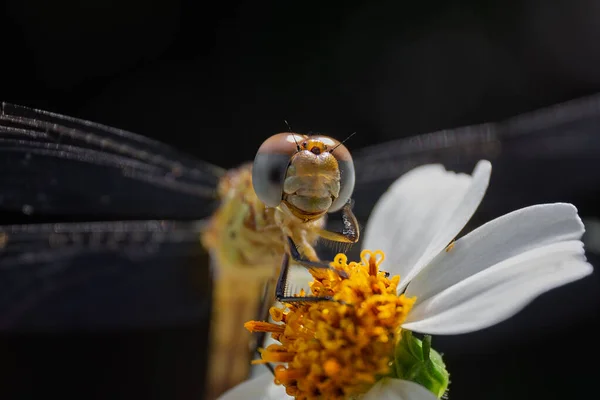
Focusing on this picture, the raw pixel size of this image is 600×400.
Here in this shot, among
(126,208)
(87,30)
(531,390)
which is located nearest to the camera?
(126,208)

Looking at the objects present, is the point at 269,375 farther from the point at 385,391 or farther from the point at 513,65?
the point at 513,65

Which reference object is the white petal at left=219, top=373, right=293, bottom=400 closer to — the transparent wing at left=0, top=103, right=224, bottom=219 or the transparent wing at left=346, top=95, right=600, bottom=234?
the transparent wing at left=0, top=103, right=224, bottom=219

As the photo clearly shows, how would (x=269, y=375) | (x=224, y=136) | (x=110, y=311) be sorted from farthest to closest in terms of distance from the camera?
(x=224, y=136) < (x=110, y=311) < (x=269, y=375)

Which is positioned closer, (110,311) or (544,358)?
(110,311)

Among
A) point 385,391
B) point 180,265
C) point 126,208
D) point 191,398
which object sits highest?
point 126,208

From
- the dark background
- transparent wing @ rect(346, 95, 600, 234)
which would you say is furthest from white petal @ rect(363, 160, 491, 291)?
the dark background

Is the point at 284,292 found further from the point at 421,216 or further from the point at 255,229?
the point at 255,229

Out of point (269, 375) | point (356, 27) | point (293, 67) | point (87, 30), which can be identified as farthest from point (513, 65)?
point (269, 375)
